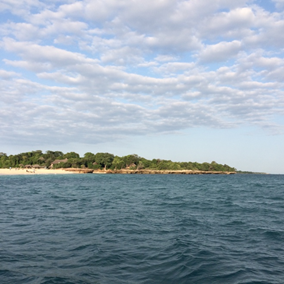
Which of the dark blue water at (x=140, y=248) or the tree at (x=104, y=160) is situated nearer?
the dark blue water at (x=140, y=248)

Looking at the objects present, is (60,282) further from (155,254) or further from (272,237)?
(272,237)

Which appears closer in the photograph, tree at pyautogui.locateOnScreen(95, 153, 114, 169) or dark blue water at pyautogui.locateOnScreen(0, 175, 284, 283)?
dark blue water at pyautogui.locateOnScreen(0, 175, 284, 283)

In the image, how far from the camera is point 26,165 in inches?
6993

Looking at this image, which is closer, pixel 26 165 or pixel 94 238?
pixel 94 238

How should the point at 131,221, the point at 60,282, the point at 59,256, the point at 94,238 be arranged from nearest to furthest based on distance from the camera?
the point at 60,282 → the point at 59,256 → the point at 94,238 → the point at 131,221

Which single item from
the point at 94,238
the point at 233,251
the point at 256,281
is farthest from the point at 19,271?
the point at 233,251

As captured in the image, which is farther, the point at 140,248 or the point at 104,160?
the point at 104,160

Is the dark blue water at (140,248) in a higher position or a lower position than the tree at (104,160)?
lower

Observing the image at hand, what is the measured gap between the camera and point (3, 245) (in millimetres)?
13828

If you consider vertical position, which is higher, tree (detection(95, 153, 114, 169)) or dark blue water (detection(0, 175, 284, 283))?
tree (detection(95, 153, 114, 169))

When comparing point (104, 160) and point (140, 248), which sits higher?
point (104, 160)

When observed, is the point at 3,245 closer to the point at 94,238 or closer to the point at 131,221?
the point at 94,238

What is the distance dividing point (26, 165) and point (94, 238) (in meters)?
179

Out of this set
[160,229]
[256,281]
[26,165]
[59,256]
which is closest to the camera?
[256,281]
